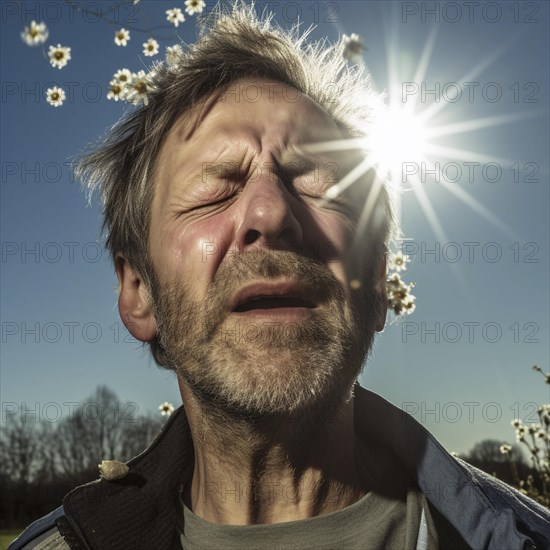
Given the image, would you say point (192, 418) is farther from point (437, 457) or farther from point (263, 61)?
point (263, 61)

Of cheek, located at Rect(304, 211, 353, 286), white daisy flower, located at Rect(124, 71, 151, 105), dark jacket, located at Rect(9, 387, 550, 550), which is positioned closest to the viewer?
dark jacket, located at Rect(9, 387, 550, 550)

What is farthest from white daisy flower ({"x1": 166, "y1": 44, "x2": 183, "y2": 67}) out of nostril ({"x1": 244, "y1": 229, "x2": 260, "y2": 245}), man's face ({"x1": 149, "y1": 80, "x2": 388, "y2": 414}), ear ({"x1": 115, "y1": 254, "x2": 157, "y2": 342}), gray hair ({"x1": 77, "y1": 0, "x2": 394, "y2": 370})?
nostril ({"x1": 244, "y1": 229, "x2": 260, "y2": 245})

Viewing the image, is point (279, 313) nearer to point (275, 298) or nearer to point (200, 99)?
point (275, 298)

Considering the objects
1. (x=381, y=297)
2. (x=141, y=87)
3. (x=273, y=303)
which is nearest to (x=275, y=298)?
(x=273, y=303)

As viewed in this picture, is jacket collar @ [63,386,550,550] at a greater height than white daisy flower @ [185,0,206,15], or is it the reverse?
white daisy flower @ [185,0,206,15]

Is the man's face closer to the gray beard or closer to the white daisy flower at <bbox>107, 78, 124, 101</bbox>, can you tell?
the gray beard

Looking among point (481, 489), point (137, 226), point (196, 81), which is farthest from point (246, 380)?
point (196, 81)

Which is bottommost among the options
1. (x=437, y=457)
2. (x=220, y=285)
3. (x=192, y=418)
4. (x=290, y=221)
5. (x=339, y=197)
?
(x=437, y=457)
